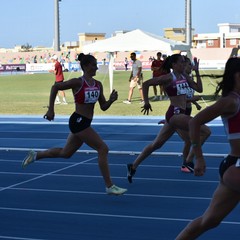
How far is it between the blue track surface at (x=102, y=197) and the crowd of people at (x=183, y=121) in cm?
41

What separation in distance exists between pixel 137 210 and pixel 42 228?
1247mm

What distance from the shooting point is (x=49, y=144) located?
12977mm

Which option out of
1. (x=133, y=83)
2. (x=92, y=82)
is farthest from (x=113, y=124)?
(x=92, y=82)

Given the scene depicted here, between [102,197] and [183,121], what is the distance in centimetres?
148

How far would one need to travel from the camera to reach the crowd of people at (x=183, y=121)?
4.33 meters

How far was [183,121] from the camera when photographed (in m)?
8.10

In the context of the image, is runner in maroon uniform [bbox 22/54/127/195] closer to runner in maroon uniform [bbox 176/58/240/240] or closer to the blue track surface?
the blue track surface

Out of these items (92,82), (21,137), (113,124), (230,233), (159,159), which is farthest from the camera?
(113,124)

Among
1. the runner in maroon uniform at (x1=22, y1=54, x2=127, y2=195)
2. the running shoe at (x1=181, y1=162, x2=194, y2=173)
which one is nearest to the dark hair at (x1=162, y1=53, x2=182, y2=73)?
the runner in maroon uniform at (x1=22, y1=54, x2=127, y2=195)

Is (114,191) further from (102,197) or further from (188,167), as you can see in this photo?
(188,167)

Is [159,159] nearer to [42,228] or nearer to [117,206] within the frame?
[117,206]

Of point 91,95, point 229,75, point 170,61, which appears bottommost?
point 91,95

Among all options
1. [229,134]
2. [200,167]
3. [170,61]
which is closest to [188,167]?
[170,61]

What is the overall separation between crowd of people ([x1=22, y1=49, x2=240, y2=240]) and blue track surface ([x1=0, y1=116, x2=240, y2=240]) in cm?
41
